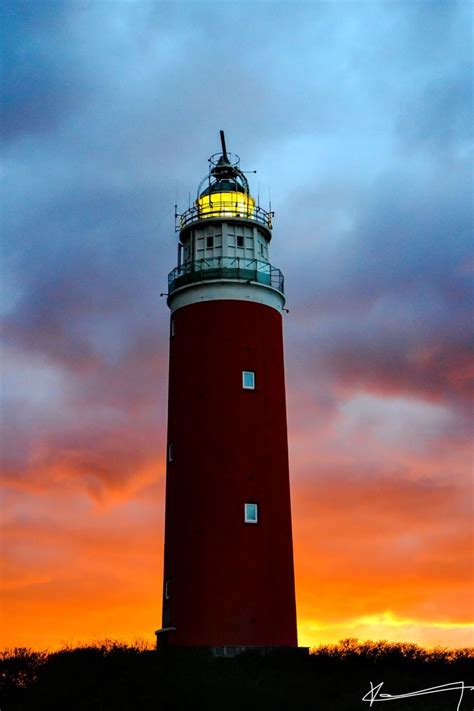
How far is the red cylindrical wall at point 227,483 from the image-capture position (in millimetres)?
37906

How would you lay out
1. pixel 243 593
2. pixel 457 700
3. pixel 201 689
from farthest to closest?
pixel 243 593
pixel 457 700
pixel 201 689

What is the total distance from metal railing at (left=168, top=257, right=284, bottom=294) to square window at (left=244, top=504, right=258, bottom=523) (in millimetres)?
9253

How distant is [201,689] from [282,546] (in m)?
11.2

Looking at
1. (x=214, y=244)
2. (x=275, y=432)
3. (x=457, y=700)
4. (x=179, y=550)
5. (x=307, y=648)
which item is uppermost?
(x=214, y=244)

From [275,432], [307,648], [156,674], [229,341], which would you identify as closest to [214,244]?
[229,341]

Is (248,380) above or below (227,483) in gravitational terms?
above

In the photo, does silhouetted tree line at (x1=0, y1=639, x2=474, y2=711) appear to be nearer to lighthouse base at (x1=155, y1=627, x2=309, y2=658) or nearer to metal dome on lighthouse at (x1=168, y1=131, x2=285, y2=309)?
lighthouse base at (x1=155, y1=627, x2=309, y2=658)

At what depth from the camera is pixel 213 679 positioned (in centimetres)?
2992

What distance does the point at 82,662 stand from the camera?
98.7ft

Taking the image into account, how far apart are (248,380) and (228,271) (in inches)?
185

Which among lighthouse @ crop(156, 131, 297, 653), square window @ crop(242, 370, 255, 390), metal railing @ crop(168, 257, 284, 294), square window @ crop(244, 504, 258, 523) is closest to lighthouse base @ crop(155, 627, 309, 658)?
lighthouse @ crop(156, 131, 297, 653)

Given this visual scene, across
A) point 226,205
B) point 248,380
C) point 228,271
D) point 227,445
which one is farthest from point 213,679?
point 226,205

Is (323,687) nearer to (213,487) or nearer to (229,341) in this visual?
(213,487)
